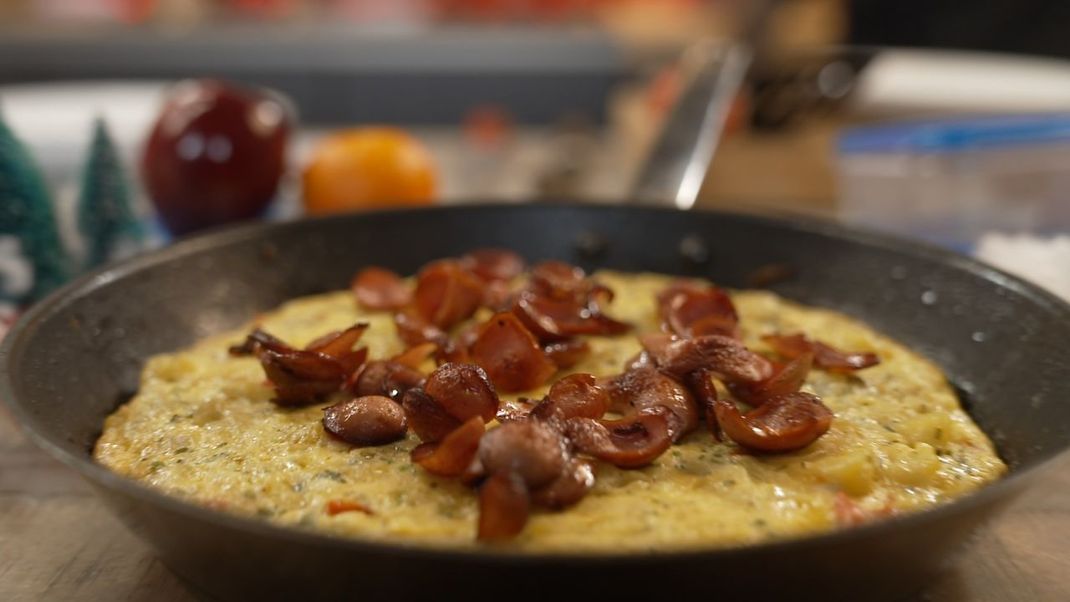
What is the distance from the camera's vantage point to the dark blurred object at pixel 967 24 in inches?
160

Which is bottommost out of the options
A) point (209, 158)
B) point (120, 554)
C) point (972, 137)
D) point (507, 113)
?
point (120, 554)

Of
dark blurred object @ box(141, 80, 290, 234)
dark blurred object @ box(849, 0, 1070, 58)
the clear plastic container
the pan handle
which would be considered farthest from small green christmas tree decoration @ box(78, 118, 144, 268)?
dark blurred object @ box(849, 0, 1070, 58)

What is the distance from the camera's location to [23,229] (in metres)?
2.21

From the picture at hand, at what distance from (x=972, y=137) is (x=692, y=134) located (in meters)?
0.75

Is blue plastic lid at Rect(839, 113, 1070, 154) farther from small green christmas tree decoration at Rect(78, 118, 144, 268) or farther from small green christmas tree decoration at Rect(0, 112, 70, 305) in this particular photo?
small green christmas tree decoration at Rect(0, 112, 70, 305)

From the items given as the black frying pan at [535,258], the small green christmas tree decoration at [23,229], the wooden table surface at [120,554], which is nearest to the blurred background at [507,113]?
the small green christmas tree decoration at [23,229]

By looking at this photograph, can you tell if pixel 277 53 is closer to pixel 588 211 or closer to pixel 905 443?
pixel 588 211

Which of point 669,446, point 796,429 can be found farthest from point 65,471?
point 796,429

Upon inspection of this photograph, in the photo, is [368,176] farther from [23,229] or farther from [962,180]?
[962,180]

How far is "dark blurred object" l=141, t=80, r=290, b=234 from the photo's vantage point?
293 centimetres

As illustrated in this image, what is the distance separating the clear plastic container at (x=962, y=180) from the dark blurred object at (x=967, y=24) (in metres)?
1.39

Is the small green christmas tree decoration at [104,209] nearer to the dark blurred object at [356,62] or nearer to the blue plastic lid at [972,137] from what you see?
the blue plastic lid at [972,137]

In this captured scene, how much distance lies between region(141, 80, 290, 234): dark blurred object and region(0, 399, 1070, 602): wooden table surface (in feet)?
4.48

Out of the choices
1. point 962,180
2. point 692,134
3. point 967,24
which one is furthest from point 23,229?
point 967,24
